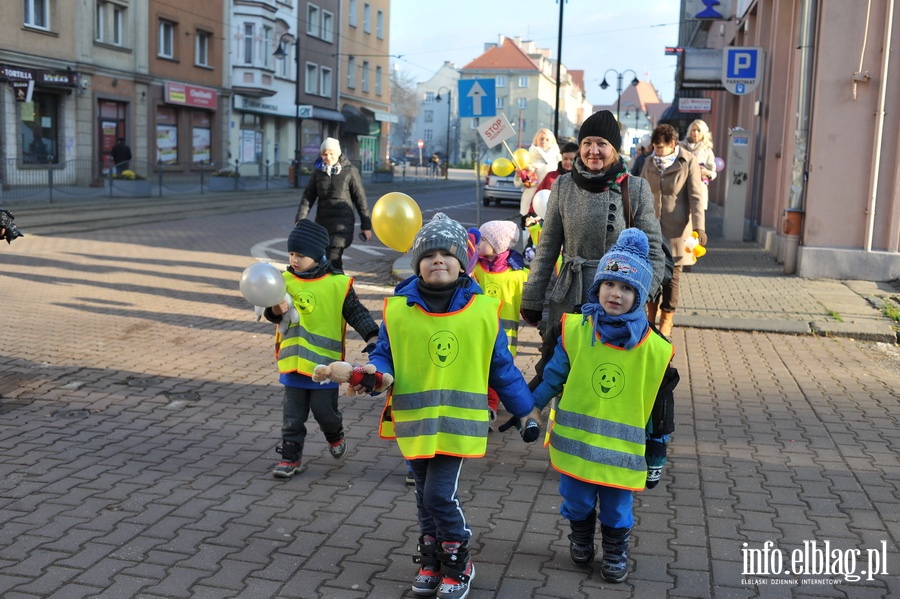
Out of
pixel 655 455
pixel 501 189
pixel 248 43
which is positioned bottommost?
pixel 655 455

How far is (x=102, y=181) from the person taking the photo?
104ft

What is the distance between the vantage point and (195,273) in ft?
44.3

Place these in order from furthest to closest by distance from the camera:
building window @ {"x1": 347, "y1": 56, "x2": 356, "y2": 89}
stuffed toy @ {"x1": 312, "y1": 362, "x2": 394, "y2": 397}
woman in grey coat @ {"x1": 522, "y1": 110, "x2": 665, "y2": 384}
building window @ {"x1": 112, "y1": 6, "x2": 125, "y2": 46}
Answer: building window @ {"x1": 347, "y1": 56, "x2": 356, "y2": 89} < building window @ {"x1": 112, "y1": 6, "x2": 125, "y2": 46} < woman in grey coat @ {"x1": 522, "y1": 110, "x2": 665, "y2": 384} < stuffed toy @ {"x1": 312, "y1": 362, "x2": 394, "y2": 397}

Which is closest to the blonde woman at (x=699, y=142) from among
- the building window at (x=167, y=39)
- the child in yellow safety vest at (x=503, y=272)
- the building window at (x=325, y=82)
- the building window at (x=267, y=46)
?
the child in yellow safety vest at (x=503, y=272)

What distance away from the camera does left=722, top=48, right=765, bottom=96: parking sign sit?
621 inches

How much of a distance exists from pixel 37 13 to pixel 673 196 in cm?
2811

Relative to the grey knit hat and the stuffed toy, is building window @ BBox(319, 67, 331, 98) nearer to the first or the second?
the grey knit hat

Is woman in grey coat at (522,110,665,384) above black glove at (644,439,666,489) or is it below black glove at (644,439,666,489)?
above

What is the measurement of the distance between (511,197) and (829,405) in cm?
2447

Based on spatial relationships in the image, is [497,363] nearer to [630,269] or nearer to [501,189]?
[630,269]

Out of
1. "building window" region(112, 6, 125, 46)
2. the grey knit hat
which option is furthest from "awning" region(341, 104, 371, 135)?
the grey knit hat

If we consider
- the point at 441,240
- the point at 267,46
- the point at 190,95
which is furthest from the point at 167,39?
the point at 441,240

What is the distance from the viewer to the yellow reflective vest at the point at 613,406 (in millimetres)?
3801

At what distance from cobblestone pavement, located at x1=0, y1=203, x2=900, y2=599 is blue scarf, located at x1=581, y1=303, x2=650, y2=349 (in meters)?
1.02
